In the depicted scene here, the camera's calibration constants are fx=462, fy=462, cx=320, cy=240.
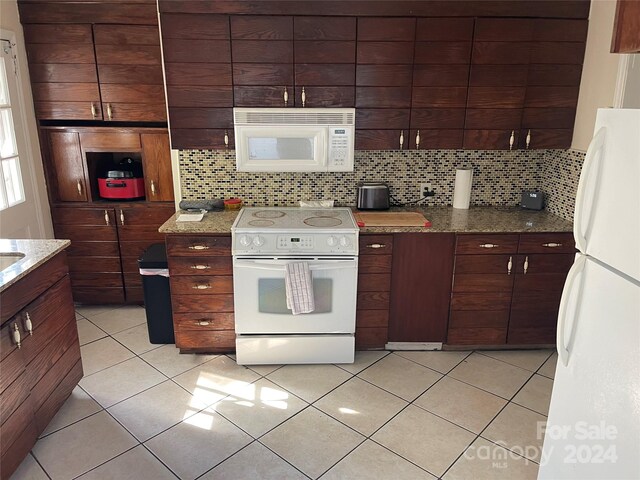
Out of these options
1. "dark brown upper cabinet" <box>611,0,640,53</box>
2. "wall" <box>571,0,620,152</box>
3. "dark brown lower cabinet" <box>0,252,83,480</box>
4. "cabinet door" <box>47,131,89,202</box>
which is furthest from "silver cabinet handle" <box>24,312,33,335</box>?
"wall" <box>571,0,620,152</box>

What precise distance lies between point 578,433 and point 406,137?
6.47 ft

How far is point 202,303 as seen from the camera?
2.84 metres

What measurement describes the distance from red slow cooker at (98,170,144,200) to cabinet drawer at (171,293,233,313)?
1.06 metres

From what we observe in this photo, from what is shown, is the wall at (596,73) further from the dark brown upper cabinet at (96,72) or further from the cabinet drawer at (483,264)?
the dark brown upper cabinet at (96,72)

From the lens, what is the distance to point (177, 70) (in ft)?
9.18

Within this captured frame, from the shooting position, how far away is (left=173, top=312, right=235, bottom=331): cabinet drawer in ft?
9.40

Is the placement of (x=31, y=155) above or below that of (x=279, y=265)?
above

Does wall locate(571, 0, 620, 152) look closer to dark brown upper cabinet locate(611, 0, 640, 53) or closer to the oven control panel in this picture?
dark brown upper cabinet locate(611, 0, 640, 53)

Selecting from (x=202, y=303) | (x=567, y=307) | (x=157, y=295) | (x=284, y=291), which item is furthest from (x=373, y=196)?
(x=567, y=307)

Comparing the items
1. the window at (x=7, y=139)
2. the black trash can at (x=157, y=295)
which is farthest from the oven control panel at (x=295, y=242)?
the window at (x=7, y=139)

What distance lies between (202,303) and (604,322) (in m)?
2.14

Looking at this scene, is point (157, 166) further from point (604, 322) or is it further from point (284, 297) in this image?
point (604, 322)

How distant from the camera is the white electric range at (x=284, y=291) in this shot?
2684mm

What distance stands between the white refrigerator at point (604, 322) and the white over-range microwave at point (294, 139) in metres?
1.64
